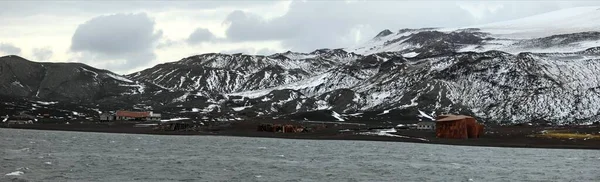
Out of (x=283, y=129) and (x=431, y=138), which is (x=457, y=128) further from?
(x=283, y=129)

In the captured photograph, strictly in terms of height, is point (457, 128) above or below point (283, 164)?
above

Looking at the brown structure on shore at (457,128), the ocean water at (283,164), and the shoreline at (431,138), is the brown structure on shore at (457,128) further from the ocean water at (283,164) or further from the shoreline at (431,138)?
the ocean water at (283,164)

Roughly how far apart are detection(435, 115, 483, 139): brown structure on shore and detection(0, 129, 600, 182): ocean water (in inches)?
1352

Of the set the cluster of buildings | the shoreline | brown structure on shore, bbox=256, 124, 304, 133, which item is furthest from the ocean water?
brown structure on shore, bbox=256, 124, 304, 133

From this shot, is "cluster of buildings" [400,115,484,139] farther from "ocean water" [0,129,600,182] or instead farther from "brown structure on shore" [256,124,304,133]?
"brown structure on shore" [256,124,304,133]

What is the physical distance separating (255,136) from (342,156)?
73.5 m

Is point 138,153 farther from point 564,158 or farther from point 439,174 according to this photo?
point 564,158

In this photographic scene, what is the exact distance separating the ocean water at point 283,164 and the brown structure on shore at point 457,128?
34344 millimetres

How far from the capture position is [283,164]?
96562 mm

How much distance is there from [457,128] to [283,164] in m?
79.5

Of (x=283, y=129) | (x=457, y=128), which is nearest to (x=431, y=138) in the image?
(x=457, y=128)

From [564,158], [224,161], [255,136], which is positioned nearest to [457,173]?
[224,161]

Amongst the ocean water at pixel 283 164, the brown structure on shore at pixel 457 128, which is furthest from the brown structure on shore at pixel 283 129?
the ocean water at pixel 283 164

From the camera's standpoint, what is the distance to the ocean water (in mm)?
79125
